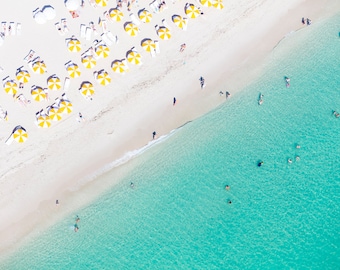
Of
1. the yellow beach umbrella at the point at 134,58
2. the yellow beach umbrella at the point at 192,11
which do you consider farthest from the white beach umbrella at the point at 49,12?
the yellow beach umbrella at the point at 192,11

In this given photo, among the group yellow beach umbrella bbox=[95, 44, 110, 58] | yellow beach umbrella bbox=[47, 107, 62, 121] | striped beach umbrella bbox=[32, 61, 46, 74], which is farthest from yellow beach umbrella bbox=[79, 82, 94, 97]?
striped beach umbrella bbox=[32, 61, 46, 74]

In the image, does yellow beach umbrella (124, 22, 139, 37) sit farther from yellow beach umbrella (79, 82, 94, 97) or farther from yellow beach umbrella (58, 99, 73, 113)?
yellow beach umbrella (58, 99, 73, 113)

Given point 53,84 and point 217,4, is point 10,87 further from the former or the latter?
point 217,4

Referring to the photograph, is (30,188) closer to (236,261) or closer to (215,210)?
Result: (215,210)

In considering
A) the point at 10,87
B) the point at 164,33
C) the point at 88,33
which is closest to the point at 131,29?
the point at 164,33

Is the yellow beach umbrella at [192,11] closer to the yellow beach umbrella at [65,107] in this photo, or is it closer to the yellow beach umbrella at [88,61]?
the yellow beach umbrella at [88,61]

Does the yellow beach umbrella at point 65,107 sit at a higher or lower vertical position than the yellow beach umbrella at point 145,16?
lower
